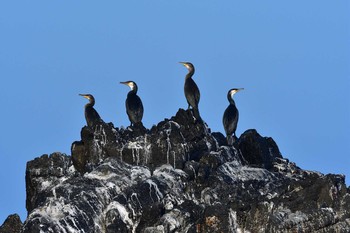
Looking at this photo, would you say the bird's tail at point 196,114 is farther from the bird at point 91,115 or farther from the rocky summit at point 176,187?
the bird at point 91,115

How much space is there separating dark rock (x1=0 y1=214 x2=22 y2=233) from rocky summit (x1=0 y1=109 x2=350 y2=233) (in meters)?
0.03

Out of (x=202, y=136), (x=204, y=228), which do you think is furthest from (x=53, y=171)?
(x=204, y=228)

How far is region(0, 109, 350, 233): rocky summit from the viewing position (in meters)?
31.5

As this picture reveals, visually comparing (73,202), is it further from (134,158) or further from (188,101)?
(188,101)

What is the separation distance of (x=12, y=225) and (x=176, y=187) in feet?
15.0

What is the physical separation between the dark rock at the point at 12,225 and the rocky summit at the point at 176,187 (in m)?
0.03

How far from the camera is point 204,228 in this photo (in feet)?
102

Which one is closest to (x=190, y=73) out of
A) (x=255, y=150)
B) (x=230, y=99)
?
(x=230, y=99)

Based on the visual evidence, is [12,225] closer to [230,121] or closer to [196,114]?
[196,114]

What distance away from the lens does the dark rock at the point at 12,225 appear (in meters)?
32.3

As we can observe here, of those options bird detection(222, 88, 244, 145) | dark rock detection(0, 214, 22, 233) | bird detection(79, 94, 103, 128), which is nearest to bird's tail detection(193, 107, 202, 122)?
bird detection(222, 88, 244, 145)

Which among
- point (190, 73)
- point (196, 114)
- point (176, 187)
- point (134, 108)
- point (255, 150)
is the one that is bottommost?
point (176, 187)

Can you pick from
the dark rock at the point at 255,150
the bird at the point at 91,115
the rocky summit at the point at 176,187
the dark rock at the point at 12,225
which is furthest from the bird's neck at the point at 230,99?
the dark rock at the point at 12,225

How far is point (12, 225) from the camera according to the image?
32.4 metres
